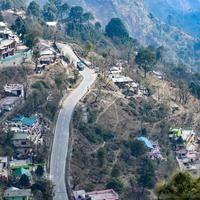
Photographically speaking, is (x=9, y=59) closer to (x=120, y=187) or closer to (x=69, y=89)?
(x=69, y=89)

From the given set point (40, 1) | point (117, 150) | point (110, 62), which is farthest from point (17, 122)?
point (40, 1)

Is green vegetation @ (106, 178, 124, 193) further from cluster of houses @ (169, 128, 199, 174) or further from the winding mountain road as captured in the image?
cluster of houses @ (169, 128, 199, 174)

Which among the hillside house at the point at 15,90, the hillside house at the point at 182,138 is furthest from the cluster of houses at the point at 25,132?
the hillside house at the point at 182,138

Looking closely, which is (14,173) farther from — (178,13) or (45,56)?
(178,13)

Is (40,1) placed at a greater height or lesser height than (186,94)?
lesser

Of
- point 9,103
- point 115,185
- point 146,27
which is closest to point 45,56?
point 9,103

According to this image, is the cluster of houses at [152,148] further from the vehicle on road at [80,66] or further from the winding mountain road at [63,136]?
the vehicle on road at [80,66]

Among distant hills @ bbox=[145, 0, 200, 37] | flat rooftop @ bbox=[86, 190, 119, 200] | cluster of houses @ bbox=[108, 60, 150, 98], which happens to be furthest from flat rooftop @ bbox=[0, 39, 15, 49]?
distant hills @ bbox=[145, 0, 200, 37]
